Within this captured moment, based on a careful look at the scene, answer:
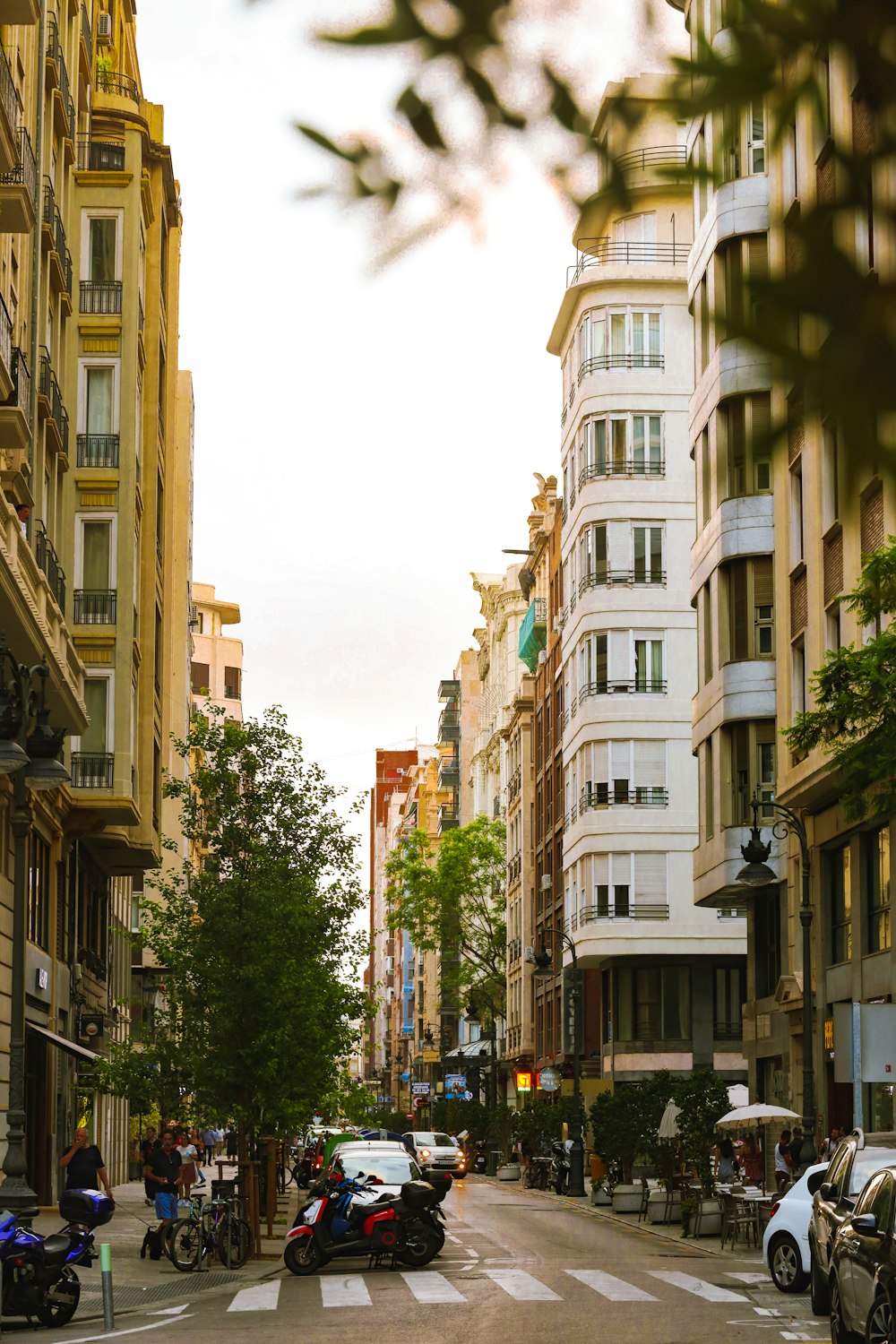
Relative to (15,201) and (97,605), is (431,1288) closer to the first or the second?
(15,201)

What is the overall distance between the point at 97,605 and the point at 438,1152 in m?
31.4

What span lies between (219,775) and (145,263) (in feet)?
58.8

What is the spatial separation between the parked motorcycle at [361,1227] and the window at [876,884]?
437 inches

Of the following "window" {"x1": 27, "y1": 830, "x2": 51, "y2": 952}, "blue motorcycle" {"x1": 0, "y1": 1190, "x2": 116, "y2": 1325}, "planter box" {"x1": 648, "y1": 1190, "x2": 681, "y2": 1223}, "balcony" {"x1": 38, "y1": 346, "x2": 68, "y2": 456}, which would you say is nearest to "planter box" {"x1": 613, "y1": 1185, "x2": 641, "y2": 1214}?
"planter box" {"x1": 648, "y1": 1190, "x2": 681, "y2": 1223}

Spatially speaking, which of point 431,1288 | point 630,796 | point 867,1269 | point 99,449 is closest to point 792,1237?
point 431,1288

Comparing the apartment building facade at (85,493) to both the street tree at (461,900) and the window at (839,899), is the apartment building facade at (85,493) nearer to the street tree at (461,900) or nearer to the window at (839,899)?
the window at (839,899)

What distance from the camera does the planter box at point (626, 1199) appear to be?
144ft

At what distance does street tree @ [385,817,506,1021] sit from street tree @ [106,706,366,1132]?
2180 inches

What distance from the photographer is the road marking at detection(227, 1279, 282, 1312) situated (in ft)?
72.3

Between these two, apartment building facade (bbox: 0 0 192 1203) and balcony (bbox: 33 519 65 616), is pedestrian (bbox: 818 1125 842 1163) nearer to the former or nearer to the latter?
apartment building facade (bbox: 0 0 192 1203)

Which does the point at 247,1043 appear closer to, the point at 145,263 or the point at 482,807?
the point at 145,263

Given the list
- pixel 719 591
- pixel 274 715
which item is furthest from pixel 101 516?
pixel 719 591

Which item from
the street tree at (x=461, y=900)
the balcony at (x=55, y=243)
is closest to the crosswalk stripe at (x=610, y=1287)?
the balcony at (x=55, y=243)

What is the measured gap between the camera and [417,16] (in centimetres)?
269
